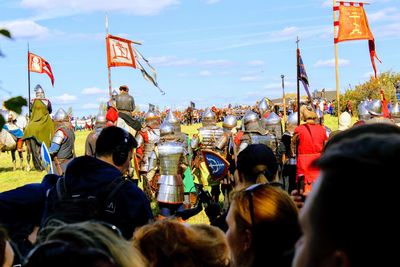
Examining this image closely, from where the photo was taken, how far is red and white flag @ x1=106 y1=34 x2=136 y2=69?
12055 mm

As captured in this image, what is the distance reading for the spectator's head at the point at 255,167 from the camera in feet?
15.6

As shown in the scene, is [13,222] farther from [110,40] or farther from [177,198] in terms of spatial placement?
[110,40]

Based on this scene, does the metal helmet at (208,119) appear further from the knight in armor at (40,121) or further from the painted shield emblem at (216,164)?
the knight in armor at (40,121)

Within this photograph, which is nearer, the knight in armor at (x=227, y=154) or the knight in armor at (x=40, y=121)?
the knight in armor at (x=227, y=154)

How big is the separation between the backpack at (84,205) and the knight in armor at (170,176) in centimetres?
524

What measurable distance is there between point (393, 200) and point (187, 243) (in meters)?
1.82

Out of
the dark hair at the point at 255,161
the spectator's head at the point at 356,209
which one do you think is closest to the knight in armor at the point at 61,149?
the dark hair at the point at 255,161

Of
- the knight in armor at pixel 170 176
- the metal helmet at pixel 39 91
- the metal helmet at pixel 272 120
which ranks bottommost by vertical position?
the knight in armor at pixel 170 176

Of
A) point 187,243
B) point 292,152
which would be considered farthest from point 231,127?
point 187,243

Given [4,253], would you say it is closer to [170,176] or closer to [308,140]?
[170,176]

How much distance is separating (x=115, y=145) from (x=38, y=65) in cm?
1469

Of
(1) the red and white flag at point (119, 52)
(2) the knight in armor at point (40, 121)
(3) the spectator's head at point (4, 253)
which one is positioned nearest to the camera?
(3) the spectator's head at point (4, 253)

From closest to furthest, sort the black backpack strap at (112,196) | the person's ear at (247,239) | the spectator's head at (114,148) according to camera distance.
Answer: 1. the person's ear at (247,239)
2. the black backpack strap at (112,196)
3. the spectator's head at (114,148)

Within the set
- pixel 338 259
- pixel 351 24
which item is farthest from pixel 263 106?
pixel 338 259
